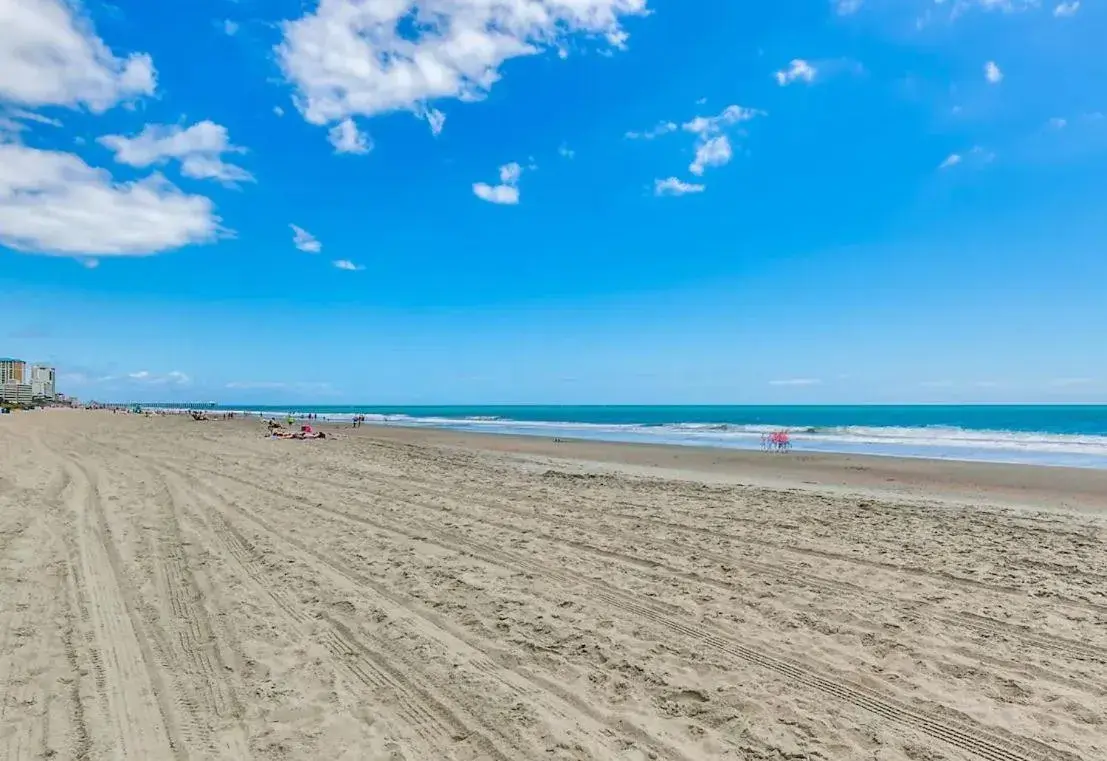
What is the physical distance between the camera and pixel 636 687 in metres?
4.03

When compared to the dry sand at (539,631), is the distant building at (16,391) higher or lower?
higher

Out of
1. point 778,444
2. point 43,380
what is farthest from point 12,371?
point 778,444

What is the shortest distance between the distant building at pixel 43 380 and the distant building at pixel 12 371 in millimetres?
3119

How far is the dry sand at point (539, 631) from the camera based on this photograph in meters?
3.47

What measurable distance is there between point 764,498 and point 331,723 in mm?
9805

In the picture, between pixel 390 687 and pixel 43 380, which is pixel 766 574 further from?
pixel 43 380

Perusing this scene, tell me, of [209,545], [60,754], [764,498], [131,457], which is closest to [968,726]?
[60,754]

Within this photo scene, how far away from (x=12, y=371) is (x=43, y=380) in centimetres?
1563

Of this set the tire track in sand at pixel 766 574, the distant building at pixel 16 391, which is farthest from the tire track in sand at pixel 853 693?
the distant building at pixel 16 391

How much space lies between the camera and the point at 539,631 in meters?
4.92

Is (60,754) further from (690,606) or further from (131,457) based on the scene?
(131,457)

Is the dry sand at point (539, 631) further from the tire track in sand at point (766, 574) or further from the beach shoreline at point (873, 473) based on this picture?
the beach shoreline at point (873, 473)

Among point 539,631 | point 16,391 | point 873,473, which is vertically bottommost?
point 873,473

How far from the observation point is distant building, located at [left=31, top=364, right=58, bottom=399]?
157 metres
